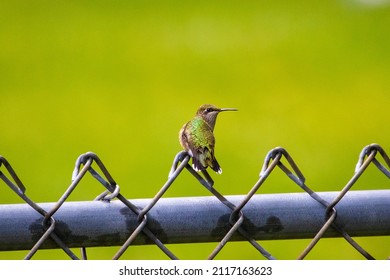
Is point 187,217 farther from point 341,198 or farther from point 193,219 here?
point 341,198

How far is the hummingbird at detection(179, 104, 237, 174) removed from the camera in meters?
1.36

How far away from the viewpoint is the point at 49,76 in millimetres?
2432

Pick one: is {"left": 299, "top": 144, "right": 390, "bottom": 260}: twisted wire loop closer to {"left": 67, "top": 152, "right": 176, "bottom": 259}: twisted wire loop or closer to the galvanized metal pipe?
the galvanized metal pipe

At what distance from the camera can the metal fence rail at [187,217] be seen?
3.25ft

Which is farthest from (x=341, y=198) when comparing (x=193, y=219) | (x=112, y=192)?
(x=112, y=192)

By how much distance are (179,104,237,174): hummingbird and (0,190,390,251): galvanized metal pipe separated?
0.25 m

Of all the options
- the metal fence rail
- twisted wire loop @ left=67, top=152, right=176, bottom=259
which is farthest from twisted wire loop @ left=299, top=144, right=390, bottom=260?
twisted wire loop @ left=67, top=152, right=176, bottom=259

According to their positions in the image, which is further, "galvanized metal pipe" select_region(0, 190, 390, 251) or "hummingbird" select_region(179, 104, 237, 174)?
"hummingbird" select_region(179, 104, 237, 174)

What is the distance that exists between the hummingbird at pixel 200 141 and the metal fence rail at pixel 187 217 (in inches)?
9.8

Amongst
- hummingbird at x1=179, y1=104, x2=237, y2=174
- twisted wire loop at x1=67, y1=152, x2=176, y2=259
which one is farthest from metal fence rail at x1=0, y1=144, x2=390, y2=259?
hummingbird at x1=179, y1=104, x2=237, y2=174

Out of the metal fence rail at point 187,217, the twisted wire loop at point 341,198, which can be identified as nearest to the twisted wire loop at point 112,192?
the metal fence rail at point 187,217

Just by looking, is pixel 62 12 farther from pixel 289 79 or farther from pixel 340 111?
pixel 340 111

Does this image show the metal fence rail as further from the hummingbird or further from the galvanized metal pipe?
the hummingbird

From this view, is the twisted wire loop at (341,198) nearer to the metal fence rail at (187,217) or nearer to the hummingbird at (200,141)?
the metal fence rail at (187,217)
